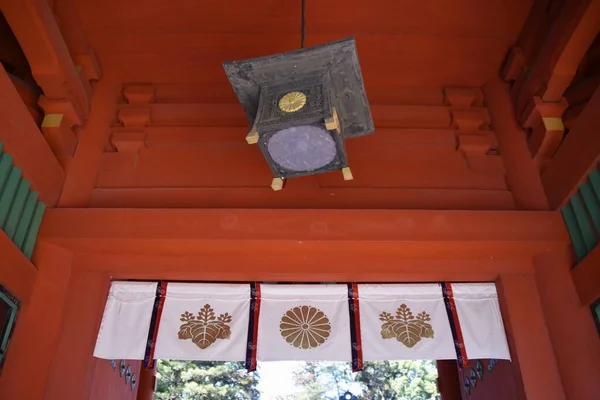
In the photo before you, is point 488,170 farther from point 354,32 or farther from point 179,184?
point 179,184

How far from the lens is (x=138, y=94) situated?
14.3 ft

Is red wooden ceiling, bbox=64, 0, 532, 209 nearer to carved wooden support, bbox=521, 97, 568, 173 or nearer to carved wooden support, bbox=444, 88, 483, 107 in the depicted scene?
carved wooden support, bbox=444, 88, 483, 107

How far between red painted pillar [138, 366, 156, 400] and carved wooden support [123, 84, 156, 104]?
2.67 m

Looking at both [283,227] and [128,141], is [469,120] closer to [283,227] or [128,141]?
[283,227]

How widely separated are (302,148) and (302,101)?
283mm

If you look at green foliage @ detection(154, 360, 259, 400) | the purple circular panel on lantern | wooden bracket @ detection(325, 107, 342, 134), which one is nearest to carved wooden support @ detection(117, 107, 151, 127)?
the purple circular panel on lantern

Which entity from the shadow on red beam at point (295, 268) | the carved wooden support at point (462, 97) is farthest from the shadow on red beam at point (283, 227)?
the carved wooden support at point (462, 97)

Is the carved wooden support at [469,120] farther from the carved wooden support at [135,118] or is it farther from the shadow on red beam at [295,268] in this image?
the carved wooden support at [135,118]

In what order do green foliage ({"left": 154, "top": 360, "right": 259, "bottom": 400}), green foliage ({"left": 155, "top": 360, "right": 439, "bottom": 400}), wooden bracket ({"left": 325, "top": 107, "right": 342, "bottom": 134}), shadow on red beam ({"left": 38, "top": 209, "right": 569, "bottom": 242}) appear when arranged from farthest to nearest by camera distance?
green foliage ({"left": 155, "top": 360, "right": 439, "bottom": 400}) < green foliage ({"left": 154, "top": 360, "right": 259, "bottom": 400}) < shadow on red beam ({"left": 38, "top": 209, "right": 569, "bottom": 242}) < wooden bracket ({"left": 325, "top": 107, "right": 342, "bottom": 134})

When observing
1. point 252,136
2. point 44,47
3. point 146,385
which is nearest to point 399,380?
point 146,385

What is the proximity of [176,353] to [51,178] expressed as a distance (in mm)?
1482

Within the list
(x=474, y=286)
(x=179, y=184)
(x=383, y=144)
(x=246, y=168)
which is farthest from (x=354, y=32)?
(x=474, y=286)

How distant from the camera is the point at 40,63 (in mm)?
3592

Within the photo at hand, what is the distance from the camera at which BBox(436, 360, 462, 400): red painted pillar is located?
499cm
